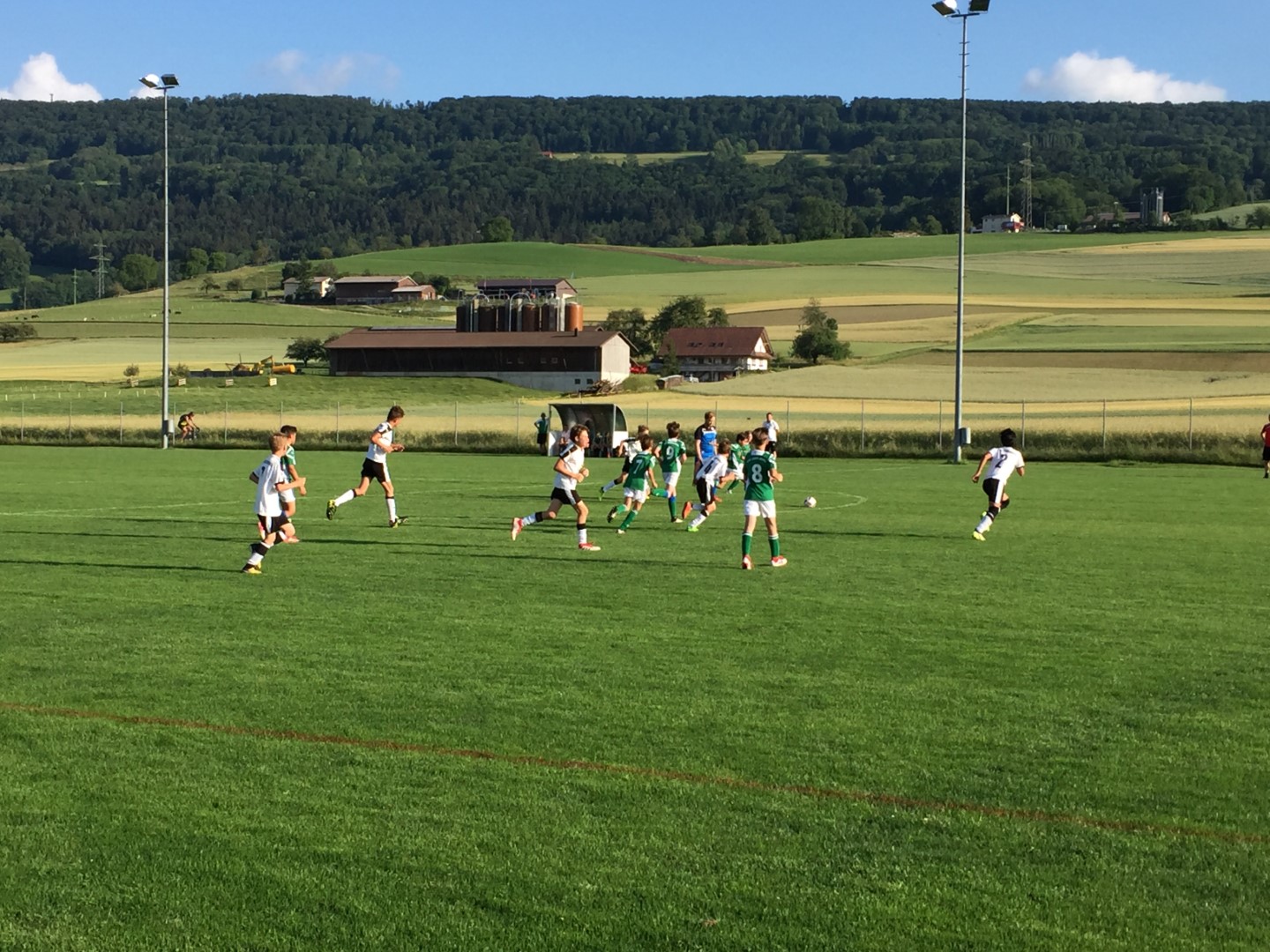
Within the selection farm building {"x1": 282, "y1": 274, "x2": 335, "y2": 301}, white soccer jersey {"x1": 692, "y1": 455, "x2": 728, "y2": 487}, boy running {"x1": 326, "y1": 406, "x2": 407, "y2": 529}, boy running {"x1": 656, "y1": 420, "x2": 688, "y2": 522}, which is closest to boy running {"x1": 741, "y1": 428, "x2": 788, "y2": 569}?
boy running {"x1": 656, "y1": 420, "x2": 688, "y2": 522}

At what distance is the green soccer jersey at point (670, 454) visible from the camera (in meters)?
27.8

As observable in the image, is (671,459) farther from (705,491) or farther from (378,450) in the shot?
(378,450)

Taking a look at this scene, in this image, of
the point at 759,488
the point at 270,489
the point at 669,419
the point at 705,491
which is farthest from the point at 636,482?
the point at 669,419

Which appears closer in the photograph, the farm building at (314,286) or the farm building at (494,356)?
the farm building at (494,356)

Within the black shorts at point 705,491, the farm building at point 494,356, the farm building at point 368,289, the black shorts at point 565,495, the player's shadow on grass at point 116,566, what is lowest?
the player's shadow on grass at point 116,566

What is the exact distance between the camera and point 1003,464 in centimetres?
2503

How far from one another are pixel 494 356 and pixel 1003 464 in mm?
90064

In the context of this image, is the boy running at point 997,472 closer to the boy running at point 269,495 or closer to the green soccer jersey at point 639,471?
the green soccer jersey at point 639,471

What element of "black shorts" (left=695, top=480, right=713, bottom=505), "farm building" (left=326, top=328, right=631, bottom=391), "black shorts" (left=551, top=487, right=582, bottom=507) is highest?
"farm building" (left=326, top=328, right=631, bottom=391)

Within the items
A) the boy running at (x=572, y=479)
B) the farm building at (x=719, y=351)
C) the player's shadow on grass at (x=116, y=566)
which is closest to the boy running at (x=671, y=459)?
the boy running at (x=572, y=479)

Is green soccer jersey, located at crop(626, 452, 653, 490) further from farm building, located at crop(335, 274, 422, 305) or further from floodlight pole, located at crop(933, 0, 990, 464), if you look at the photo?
farm building, located at crop(335, 274, 422, 305)

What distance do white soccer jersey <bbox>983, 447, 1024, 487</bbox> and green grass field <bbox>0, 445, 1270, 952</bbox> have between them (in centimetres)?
397

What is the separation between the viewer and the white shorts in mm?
20078

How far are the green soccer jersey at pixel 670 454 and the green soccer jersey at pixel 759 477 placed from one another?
772cm
